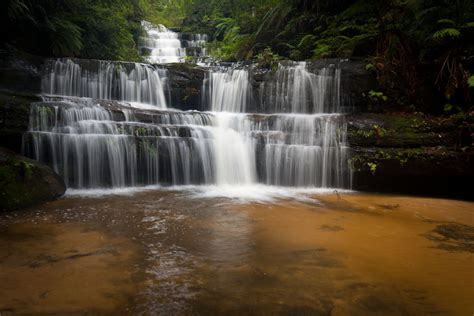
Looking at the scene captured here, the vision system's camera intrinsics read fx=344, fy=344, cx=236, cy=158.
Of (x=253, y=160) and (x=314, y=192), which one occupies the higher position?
(x=253, y=160)

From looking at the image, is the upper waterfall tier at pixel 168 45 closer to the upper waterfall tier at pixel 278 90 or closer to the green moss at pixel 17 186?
the upper waterfall tier at pixel 278 90

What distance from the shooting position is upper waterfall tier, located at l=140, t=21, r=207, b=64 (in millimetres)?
18281

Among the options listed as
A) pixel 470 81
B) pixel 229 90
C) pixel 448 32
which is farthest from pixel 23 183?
pixel 448 32

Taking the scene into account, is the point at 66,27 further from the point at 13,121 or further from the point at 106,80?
the point at 13,121

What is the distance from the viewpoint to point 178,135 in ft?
27.8

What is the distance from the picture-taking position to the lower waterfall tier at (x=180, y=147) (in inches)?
291

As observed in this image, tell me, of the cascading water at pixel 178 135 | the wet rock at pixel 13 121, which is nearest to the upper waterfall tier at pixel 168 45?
the cascading water at pixel 178 135

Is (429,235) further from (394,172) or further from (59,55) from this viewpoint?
(59,55)

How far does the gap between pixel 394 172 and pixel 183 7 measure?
22.0m

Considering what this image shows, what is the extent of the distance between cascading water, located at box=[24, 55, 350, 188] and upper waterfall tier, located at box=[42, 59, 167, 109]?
0.03 metres

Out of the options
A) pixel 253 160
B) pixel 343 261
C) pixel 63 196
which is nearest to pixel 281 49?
pixel 253 160

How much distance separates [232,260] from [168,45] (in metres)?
18.0

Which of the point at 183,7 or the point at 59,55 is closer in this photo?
the point at 59,55

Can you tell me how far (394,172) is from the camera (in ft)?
26.1
